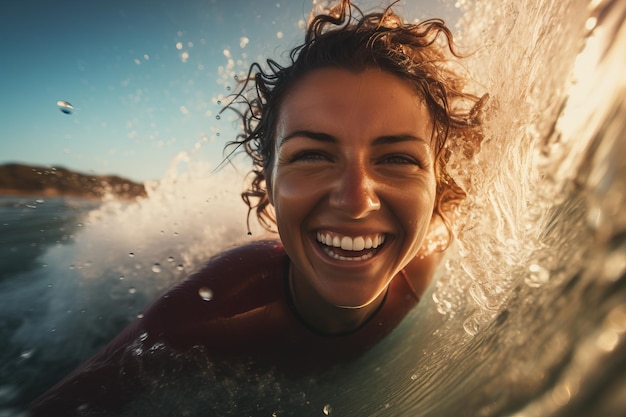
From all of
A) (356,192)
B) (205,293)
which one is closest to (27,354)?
(205,293)

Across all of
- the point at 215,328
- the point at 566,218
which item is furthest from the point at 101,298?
the point at 566,218

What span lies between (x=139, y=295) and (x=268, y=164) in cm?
202

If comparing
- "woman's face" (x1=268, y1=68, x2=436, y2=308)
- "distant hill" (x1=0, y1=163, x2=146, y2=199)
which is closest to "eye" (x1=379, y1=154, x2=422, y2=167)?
"woman's face" (x1=268, y1=68, x2=436, y2=308)

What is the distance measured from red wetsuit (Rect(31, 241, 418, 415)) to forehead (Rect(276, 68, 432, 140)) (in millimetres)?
728

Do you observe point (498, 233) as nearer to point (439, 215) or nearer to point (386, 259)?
point (439, 215)

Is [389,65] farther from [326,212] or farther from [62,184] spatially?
[62,184]

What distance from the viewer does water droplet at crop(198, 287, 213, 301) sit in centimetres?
163

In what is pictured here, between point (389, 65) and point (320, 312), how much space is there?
3.64 ft

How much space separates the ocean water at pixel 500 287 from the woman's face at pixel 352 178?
40 cm

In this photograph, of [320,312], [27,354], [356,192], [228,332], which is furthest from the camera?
[27,354]

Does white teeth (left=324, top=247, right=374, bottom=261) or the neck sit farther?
the neck

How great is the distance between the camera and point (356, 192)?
4.15 feet

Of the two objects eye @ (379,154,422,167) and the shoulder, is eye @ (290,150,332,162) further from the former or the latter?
the shoulder

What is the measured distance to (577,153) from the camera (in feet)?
2.42
